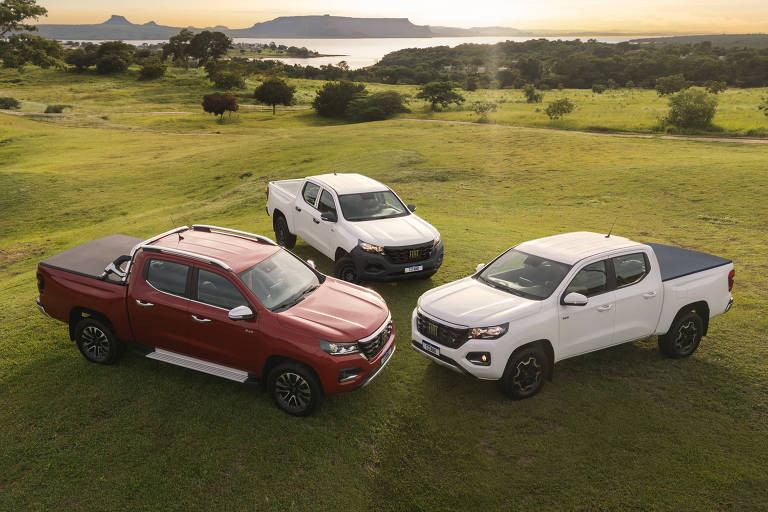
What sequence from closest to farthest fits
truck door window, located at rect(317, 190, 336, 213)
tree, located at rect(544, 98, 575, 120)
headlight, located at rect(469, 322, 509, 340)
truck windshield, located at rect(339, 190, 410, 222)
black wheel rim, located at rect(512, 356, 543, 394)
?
headlight, located at rect(469, 322, 509, 340) < black wheel rim, located at rect(512, 356, 543, 394) < truck windshield, located at rect(339, 190, 410, 222) < truck door window, located at rect(317, 190, 336, 213) < tree, located at rect(544, 98, 575, 120)

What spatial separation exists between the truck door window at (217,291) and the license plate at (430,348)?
8.40ft

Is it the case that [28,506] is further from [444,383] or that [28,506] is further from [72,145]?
[72,145]

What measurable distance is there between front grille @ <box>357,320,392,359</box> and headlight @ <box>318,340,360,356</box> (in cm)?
13

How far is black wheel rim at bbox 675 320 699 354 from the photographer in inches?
321

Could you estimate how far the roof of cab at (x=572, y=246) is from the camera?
762cm

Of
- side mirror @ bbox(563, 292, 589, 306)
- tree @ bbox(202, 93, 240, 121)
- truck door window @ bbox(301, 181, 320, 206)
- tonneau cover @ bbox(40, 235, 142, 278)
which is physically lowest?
tonneau cover @ bbox(40, 235, 142, 278)

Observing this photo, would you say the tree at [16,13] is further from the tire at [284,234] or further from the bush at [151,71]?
the tire at [284,234]

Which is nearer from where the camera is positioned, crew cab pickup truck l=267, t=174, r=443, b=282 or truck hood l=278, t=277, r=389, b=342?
truck hood l=278, t=277, r=389, b=342

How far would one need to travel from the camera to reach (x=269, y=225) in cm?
1708

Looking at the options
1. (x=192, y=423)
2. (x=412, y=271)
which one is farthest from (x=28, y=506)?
(x=412, y=271)

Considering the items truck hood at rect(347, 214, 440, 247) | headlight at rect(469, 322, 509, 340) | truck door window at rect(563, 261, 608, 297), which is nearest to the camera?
headlight at rect(469, 322, 509, 340)

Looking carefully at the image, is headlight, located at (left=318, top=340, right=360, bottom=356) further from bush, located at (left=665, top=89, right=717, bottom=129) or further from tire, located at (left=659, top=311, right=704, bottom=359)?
bush, located at (left=665, top=89, right=717, bottom=129)

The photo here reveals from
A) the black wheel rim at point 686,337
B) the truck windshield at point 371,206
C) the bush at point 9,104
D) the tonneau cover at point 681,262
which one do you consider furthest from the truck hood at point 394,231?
the bush at point 9,104

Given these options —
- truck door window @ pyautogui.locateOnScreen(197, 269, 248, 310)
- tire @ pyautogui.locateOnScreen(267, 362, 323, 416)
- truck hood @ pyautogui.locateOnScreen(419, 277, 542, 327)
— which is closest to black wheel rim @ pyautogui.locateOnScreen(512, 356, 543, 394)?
truck hood @ pyautogui.locateOnScreen(419, 277, 542, 327)
